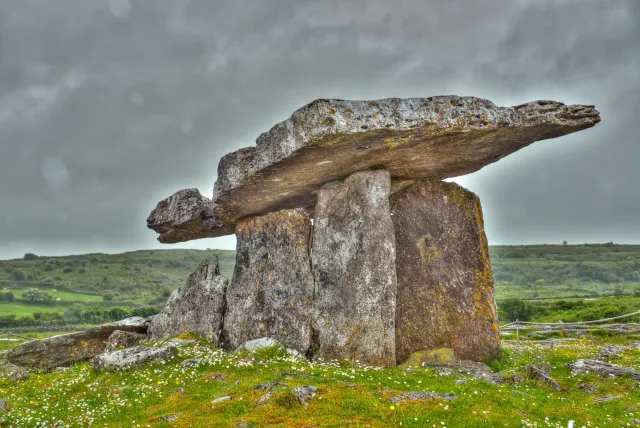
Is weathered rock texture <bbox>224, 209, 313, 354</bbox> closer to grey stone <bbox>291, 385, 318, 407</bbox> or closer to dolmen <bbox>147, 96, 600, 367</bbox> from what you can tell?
dolmen <bbox>147, 96, 600, 367</bbox>

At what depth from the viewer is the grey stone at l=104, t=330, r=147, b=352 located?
17.0 m

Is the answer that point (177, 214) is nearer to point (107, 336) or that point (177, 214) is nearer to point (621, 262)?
point (107, 336)

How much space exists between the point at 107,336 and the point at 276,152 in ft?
35.8

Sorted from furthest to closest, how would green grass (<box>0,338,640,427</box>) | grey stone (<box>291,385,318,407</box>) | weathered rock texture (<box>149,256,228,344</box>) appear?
weathered rock texture (<box>149,256,228,344</box>) → grey stone (<box>291,385,318,407</box>) → green grass (<box>0,338,640,427</box>)

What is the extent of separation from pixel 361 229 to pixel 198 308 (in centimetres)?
696

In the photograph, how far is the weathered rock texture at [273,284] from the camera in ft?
49.2

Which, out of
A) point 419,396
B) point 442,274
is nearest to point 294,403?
point 419,396

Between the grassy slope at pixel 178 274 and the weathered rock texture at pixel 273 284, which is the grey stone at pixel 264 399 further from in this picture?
the grassy slope at pixel 178 274

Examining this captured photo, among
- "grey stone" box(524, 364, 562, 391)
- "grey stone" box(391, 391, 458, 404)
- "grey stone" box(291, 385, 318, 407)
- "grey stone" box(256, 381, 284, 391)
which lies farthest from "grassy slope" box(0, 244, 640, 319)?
"grey stone" box(391, 391, 458, 404)

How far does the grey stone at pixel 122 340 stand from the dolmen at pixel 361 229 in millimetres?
673

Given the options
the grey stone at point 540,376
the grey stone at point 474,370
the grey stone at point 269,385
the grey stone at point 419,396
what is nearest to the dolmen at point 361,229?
the grey stone at point 474,370

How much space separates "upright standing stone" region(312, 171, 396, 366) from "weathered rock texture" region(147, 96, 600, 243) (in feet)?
2.99

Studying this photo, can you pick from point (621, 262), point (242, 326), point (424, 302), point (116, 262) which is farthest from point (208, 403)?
point (621, 262)

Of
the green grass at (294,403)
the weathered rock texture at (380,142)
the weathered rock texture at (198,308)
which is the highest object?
the weathered rock texture at (380,142)
